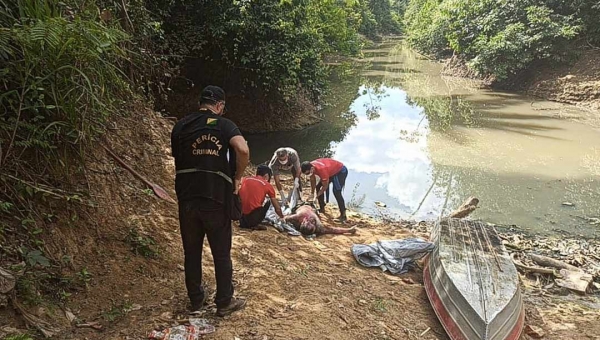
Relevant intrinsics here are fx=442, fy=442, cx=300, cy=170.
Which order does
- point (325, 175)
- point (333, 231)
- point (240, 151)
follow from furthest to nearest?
point (325, 175) < point (333, 231) < point (240, 151)

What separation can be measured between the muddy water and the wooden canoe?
277 centimetres

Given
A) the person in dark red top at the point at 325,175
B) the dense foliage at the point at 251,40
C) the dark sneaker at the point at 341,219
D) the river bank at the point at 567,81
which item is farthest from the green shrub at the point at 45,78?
the river bank at the point at 567,81

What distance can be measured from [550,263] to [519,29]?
1676 cm

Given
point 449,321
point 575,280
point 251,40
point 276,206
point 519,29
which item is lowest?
point 575,280

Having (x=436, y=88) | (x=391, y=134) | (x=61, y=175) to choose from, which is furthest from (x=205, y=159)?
(x=436, y=88)

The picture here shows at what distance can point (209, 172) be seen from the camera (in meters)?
2.92

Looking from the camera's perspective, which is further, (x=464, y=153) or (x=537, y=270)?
(x=464, y=153)

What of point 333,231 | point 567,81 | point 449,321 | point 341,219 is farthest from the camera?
point 567,81

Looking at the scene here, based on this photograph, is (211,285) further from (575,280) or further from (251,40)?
(251,40)

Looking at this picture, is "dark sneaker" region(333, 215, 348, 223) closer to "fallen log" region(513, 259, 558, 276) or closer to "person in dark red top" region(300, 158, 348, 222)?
"person in dark red top" region(300, 158, 348, 222)

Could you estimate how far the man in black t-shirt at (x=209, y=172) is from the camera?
2.91 metres

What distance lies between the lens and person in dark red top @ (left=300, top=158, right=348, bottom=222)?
273 inches

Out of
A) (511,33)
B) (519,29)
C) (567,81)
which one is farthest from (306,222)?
(519,29)

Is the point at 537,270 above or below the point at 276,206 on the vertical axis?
below
